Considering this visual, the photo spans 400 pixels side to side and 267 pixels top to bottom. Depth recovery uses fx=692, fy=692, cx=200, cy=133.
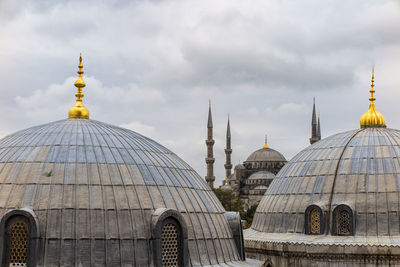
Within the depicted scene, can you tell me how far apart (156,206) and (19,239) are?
348cm

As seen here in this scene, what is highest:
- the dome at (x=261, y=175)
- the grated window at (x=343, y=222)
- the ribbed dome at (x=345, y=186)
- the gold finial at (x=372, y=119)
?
the dome at (x=261, y=175)

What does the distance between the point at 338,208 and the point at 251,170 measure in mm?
90128

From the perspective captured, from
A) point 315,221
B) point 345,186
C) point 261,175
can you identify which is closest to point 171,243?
point 315,221

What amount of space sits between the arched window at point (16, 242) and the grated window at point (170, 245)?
130 inches

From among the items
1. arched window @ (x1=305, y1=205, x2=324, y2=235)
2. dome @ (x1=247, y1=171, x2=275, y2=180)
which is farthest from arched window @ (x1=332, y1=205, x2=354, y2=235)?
dome @ (x1=247, y1=171, x2=275, y2=180)

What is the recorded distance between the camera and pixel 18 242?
640 inches

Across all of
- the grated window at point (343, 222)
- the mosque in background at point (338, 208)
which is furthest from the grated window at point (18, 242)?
the grated window at point (343, 222)

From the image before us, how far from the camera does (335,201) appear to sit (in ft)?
87.2

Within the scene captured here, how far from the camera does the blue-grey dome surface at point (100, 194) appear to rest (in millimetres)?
16422

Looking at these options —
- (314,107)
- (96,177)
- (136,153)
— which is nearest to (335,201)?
(136,153)

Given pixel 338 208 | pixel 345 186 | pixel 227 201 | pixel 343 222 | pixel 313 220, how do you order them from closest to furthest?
pixel 338 208
pixel 343 222
pixel 345 186
pixel 313 220
pixel 227 201

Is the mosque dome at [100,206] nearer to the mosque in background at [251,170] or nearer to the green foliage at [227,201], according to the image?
the green foliage at [227,201]

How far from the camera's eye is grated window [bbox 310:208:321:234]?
26703 mm

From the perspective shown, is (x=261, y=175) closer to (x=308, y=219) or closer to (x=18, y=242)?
(x=308, y=219)
